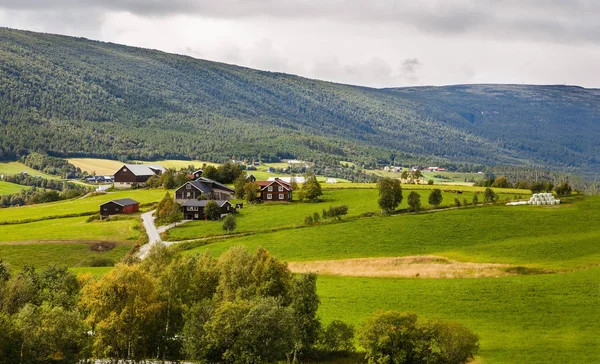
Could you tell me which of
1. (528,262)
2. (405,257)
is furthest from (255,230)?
(528,262)

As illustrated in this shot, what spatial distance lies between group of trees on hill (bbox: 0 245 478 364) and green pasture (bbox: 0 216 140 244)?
44.4 m

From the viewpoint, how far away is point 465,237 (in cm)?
8606

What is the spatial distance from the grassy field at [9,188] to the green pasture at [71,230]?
193ft

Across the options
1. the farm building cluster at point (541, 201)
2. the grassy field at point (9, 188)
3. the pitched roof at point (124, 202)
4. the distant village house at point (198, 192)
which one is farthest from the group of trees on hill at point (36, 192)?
the farm building cluster at point (541, 201)

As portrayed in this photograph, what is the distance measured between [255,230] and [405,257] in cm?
2712

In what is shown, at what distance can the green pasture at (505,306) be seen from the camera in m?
47.5

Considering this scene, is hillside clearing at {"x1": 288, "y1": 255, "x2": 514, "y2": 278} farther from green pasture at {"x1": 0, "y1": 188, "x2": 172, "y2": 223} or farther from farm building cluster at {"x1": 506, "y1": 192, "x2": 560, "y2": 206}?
green pasture at {"x1": 0, "y1": 188, "x2": 172, "y2": 223}

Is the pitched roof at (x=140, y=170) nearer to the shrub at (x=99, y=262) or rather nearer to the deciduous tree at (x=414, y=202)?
the shrub at (x=99, y=262)

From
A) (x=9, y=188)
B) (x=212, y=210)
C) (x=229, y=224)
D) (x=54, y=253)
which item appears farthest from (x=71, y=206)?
(x=9, y=188)

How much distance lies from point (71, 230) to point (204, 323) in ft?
208

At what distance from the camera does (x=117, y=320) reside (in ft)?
156

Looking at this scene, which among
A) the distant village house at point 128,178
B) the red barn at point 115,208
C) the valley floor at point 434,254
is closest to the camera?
the valley floor at point 434,254

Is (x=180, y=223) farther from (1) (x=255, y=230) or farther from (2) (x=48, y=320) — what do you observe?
(2) (x=48, y=320)

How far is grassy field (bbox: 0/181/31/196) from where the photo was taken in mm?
169450
